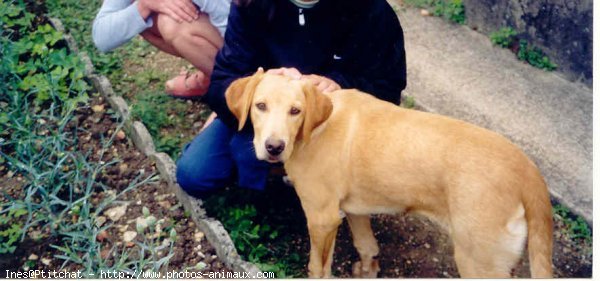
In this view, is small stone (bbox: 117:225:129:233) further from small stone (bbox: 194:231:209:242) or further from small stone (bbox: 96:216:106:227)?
small stone (bbox: 194:231:209:242)

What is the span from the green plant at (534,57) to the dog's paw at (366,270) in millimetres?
2595

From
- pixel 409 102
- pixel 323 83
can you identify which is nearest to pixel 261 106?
pixel 323 83

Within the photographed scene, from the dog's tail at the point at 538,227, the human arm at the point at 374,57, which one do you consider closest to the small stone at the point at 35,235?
the human arm at the point at 374,57

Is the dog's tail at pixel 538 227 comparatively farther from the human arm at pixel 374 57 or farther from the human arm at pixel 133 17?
the human arm at pixel 133 17

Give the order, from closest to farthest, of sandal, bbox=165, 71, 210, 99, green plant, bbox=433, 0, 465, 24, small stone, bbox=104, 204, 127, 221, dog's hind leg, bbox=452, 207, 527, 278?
dog's hind leg, bbox=452, 207, 527, 278, small stone, bbox=104, 204, 127, 221, sandal, bbox=165, 71, 210, 99, green plant, bbox=433, 0, 465, 24

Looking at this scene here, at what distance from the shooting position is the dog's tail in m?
2.57

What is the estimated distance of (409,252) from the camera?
3.57 metres

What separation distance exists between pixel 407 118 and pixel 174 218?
59.3 inches

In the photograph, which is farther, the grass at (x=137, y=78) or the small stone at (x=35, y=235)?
the grass at (x=137, y=78)

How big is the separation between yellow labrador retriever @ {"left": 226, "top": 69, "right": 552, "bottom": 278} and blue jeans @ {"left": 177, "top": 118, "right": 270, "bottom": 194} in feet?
1.49

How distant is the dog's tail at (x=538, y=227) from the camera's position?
2574mm

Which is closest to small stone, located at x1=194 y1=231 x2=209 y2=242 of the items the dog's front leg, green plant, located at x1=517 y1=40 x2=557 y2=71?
the dog's front leg

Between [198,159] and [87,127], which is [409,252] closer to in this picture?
[198,159]

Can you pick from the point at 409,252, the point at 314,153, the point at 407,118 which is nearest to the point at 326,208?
the point at 314,153
